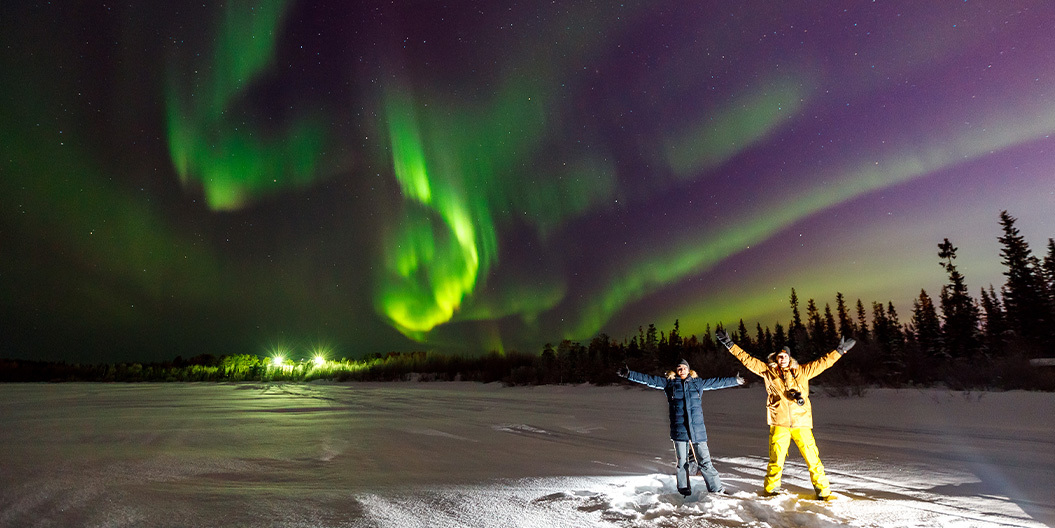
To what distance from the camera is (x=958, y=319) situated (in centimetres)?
4575

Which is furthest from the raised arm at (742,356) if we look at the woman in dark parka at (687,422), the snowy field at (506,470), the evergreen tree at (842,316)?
the evergreen tree at (842,316)

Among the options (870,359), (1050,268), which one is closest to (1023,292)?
(1050,268)

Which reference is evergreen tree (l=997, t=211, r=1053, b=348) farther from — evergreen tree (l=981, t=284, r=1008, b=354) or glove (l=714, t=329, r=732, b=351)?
glove (l=714, t=329, r=732, b=351)

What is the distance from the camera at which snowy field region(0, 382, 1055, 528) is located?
215 inches

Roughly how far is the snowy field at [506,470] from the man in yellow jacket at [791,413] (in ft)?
1.04

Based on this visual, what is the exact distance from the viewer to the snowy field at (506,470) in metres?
5.47

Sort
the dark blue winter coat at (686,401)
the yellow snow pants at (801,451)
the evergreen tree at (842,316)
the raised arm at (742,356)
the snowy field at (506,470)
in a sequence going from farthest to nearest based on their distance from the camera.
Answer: the evergreen tree at (842,316)
the raised arm at (742,356)
the dark blue winter coat at (686,401)
the yellow snow pants at (801,451)
the snowy field at (506,470)

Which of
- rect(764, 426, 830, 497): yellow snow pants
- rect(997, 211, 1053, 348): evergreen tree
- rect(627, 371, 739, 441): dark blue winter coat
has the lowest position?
rect(764, 426, 830, 497): yellow snow pants

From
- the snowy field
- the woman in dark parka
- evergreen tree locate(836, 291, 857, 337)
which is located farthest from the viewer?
evergreen tree locate(836, 291, 857, 337)

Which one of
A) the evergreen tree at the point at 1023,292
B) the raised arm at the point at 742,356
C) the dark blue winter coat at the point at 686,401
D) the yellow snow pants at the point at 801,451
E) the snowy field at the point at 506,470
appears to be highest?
the evergreen tree at the point at 1023,292

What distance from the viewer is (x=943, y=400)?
51.5ft

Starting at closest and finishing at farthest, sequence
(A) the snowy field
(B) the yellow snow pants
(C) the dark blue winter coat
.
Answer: (A) the snowy field
(B) the yellow snow pants
(C) the dark blue winter coat

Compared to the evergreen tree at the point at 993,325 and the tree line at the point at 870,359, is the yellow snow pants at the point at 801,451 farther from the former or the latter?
the evergreen tree at the point at 993,325

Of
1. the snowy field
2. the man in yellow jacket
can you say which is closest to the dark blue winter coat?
the man in yellow jacket
